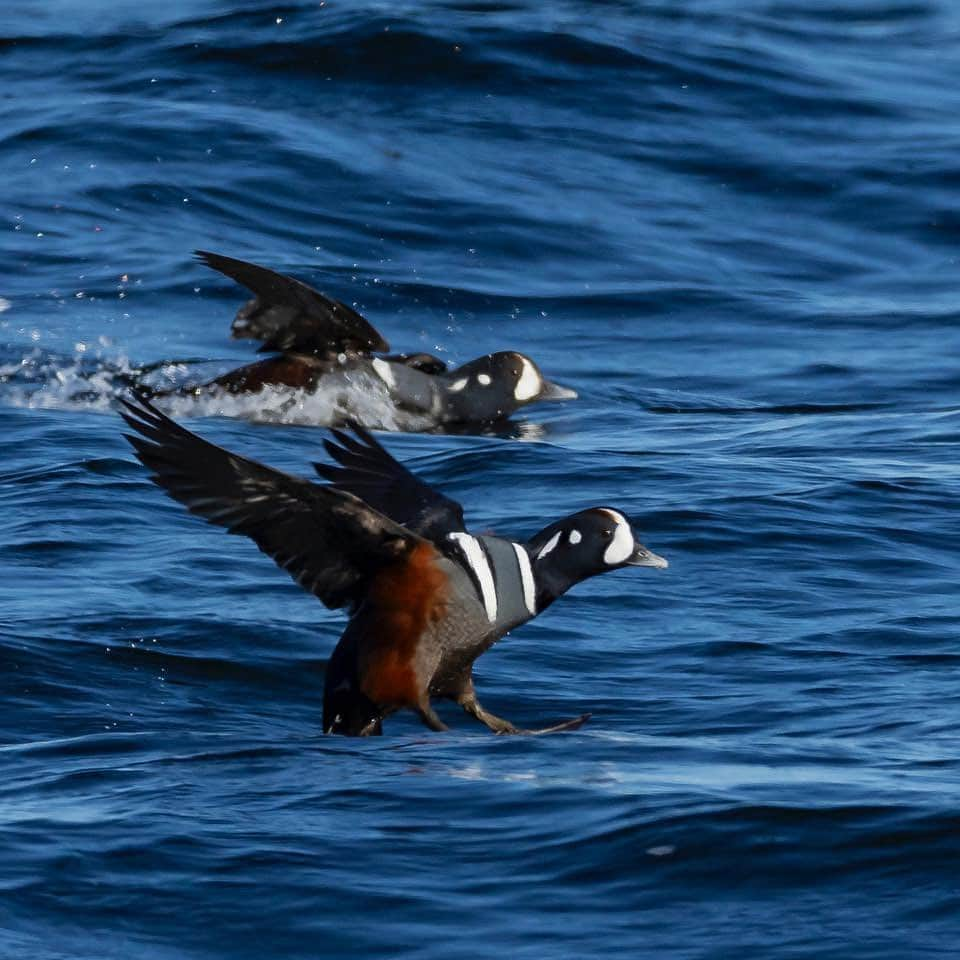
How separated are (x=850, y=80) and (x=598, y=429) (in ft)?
29.7

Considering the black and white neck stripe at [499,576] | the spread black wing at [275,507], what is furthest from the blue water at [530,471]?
the spread black wing at [275,507]

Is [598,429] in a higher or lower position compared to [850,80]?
lower

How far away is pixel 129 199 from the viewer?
1594 centimetres

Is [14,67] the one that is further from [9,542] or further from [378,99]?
[9,542]

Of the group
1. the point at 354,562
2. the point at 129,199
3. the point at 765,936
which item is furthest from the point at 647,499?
the point at 129,199

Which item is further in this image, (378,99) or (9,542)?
(378,99)

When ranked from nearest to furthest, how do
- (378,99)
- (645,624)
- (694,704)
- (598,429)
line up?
(694,704)
(645,624)
(598,429)
(378,99)

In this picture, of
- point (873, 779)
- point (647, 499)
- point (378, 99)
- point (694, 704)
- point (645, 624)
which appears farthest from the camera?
point (378, 99)

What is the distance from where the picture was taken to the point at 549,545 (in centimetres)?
696

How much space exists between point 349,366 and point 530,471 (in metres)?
1.92

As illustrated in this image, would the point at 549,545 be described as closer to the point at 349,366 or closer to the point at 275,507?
the point at 275,507

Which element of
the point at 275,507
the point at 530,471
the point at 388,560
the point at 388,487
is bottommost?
the point at 530,471

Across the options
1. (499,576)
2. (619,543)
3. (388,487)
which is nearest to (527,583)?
(499,576)

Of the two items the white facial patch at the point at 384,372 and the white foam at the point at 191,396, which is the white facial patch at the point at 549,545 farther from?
the white facial patch at the point at 384,372
